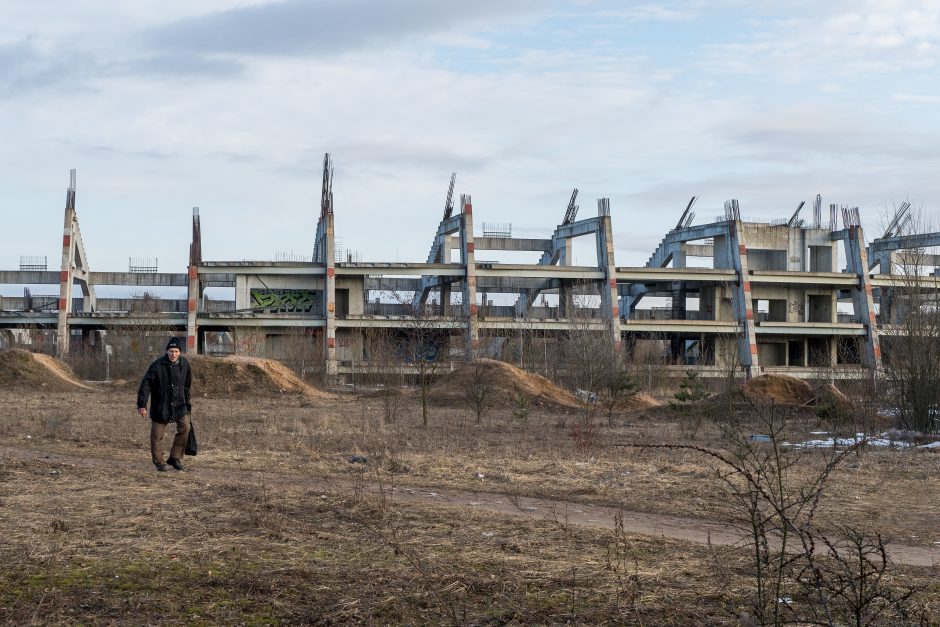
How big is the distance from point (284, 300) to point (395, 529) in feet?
161

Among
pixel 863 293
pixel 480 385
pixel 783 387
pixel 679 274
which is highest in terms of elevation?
pixel 679 274

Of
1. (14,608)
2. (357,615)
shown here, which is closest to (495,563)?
(357,615)

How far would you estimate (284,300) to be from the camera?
186 ft

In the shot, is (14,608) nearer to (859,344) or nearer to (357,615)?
(357,615)

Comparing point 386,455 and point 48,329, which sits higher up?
point 48,329

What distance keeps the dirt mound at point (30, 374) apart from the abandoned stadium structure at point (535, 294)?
14867 millimetres

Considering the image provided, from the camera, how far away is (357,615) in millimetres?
6363

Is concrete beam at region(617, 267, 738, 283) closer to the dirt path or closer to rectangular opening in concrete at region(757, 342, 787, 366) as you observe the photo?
rectangular opening in concrete at region(757, 342, 787, 366)

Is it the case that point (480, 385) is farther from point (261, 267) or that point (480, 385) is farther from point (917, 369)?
point (261, 267)

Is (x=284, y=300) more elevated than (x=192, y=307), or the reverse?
(x=284, y=300)

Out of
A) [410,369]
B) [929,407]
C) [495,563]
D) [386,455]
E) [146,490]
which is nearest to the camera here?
[495,563]

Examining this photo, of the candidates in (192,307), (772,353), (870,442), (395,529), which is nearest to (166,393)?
(395,529)

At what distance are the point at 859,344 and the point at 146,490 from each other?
53846 mm

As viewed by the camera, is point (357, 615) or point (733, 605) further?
point (733, 605)
